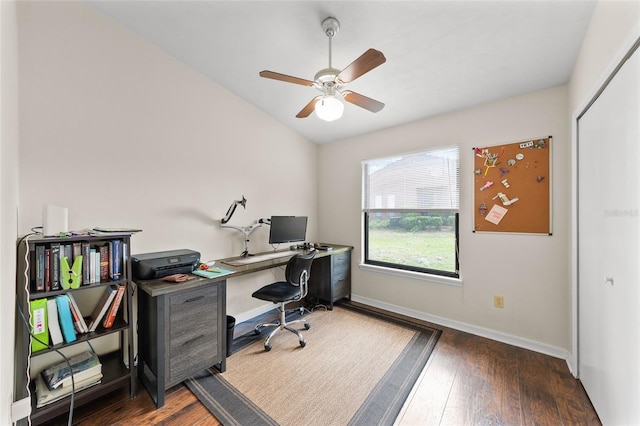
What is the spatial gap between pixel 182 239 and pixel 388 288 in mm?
2415

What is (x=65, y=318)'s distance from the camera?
1.53 m

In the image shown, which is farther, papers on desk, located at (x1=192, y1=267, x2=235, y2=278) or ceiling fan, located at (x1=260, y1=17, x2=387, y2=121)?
papers on desk, located at (x1=192, y1=267, x2=235, y2=278)

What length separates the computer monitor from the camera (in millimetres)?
2934

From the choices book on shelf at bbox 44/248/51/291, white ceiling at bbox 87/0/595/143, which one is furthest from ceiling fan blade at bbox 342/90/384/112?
book on shelf at bbox 44/248/51/291

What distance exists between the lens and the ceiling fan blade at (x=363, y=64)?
52.5 inches

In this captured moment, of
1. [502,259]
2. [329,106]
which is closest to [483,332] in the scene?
[502,259]

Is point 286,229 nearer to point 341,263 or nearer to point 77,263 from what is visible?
point 341,263

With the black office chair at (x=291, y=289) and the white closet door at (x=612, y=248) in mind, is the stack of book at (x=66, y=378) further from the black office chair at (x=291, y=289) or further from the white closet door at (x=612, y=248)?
the white closet door at (x=612, y=248)

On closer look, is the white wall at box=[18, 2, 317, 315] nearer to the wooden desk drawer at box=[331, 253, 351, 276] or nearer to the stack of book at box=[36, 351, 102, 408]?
the stack of book at box=[36, 351, 102, 408]

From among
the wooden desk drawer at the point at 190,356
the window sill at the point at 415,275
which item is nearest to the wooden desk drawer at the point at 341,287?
the window sill at the point at 415,275

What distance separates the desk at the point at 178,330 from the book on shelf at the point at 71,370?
29cm

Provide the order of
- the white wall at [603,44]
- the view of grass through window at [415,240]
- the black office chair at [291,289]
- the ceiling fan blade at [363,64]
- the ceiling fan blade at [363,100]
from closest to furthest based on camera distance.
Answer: the white wall at [603,44], the ceiling fan blade at [363,64], the ceiling fan blade at [363,100], the black office chair at [291,289], the view of grass through window at [415,240]

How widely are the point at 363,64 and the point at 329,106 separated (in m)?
0.31

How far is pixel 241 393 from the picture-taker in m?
1.77
